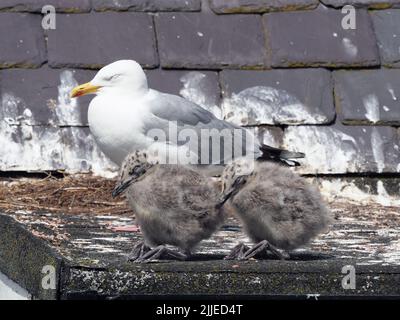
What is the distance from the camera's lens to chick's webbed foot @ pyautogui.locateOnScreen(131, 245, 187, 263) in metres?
4.80

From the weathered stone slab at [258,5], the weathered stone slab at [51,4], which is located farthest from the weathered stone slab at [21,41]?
the weathered stone slab at [258,5]

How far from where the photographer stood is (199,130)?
7.08 m

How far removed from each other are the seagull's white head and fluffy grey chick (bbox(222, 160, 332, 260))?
71.6 inches

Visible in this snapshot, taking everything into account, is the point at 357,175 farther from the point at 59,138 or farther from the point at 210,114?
Answer: the point at 59,138

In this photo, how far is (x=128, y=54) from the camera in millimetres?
7070

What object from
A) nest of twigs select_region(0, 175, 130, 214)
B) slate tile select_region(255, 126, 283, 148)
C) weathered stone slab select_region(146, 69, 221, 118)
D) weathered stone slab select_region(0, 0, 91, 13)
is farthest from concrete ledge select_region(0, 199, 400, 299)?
weathered stone slab select_region(0, 0, 91, 13)

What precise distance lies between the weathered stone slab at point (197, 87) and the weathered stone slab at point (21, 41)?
686mm

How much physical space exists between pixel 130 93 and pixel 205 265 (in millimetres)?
2771

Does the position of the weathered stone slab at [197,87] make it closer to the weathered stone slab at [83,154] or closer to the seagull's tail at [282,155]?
the seagull's tail at [282,155]

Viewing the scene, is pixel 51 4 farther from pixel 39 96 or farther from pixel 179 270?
pixel 179 270

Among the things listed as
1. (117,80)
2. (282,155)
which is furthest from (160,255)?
(117,80)

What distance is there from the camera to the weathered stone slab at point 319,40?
6891 mm
